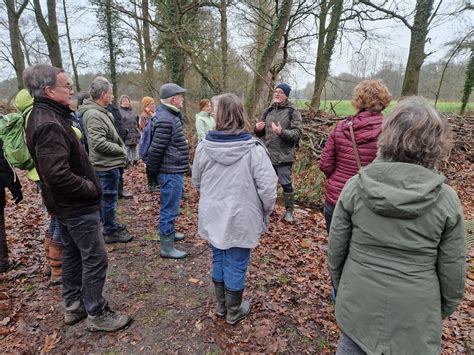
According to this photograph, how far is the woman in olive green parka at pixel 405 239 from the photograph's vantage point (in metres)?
1.46

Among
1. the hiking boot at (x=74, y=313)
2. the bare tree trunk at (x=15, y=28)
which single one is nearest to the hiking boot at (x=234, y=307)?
the hiking boot at (x=74, y=313)

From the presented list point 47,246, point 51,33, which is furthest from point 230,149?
point 51,33

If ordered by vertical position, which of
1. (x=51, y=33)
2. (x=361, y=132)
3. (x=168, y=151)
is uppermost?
(x=51, y=33)

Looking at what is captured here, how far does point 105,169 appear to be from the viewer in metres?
4.12

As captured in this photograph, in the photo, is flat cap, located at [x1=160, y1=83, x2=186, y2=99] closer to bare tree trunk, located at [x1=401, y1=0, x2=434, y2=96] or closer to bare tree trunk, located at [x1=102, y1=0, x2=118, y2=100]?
bare tree trunk, located at [x1=401, y1=0, x2=434, y2=96]

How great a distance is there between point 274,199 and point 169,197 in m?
1.68

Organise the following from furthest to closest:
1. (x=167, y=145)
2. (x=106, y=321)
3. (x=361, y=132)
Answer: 1. (x=167, y=145)
2. (x=106, y=321)
3. (x=361, y=132)

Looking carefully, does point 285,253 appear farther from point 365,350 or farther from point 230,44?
point 230,44

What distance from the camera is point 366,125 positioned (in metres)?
2.60

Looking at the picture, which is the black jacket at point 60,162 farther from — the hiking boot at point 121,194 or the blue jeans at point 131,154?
the blue jeans at point 131,154

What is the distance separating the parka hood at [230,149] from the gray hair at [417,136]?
3.64ft

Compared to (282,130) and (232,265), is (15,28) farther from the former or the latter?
(232,265)

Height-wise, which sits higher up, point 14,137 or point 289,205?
point 14,137

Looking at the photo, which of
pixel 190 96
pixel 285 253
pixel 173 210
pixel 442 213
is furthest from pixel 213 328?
pixel 190 96
